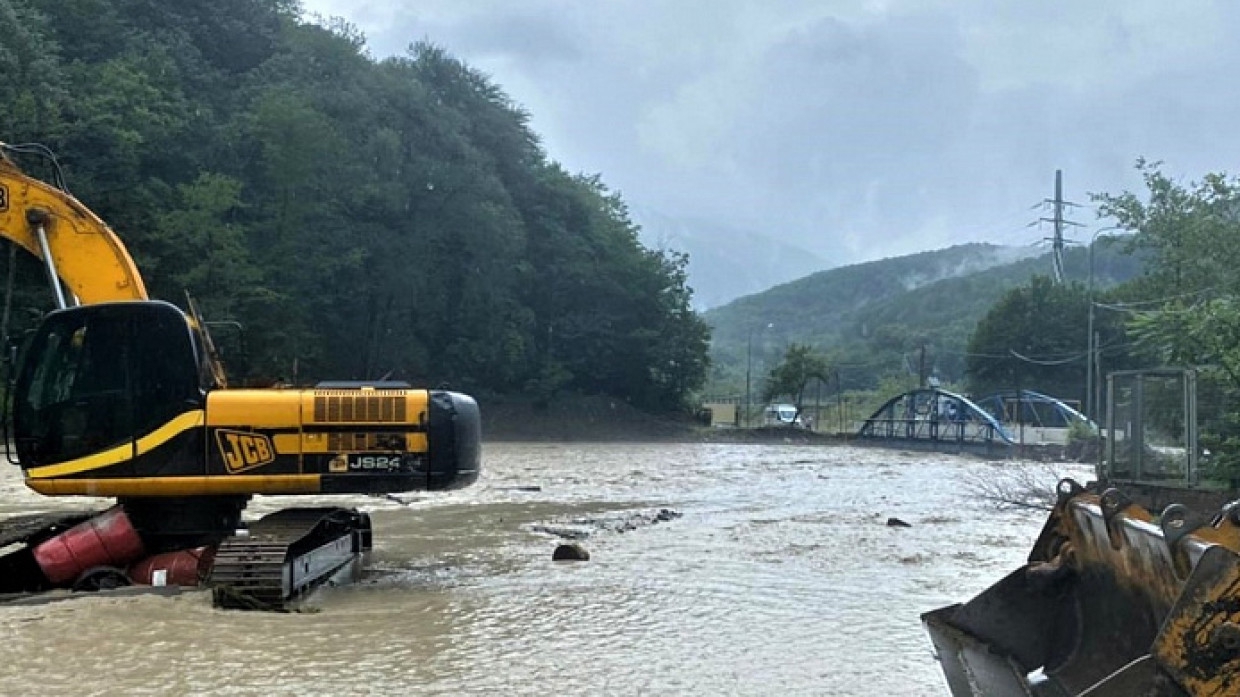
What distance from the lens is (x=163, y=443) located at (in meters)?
9.75

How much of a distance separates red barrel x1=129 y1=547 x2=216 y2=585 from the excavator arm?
248 cm

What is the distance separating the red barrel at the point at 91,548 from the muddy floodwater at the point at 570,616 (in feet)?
3.92

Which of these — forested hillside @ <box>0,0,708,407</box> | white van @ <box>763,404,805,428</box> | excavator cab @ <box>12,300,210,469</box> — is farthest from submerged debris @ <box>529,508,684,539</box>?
white van @ <box>763,404,805,428</box>

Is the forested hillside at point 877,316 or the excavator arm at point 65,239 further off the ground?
the forested hillside at point 877,316

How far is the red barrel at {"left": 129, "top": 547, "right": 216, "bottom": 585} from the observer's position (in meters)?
9.81

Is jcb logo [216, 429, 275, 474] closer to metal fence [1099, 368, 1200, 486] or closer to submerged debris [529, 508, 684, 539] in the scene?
submerged debris [529, 508, 684, 539]

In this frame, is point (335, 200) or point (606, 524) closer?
point (606, 524)

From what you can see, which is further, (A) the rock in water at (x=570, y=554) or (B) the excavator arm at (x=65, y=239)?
(A) the rock in water at (x=570, y=554)

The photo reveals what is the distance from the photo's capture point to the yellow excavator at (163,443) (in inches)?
381

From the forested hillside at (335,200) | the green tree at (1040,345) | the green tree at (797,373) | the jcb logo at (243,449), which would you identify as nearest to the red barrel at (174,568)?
the jcb logo at (243,449)

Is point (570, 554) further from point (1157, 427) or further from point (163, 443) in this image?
point (1157, 427)

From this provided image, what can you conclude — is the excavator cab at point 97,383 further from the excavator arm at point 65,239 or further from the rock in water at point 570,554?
the rock in water at point 570,554

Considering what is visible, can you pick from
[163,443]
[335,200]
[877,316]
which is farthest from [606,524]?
[877,316]

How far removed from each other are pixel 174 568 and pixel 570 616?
12.0 feet
